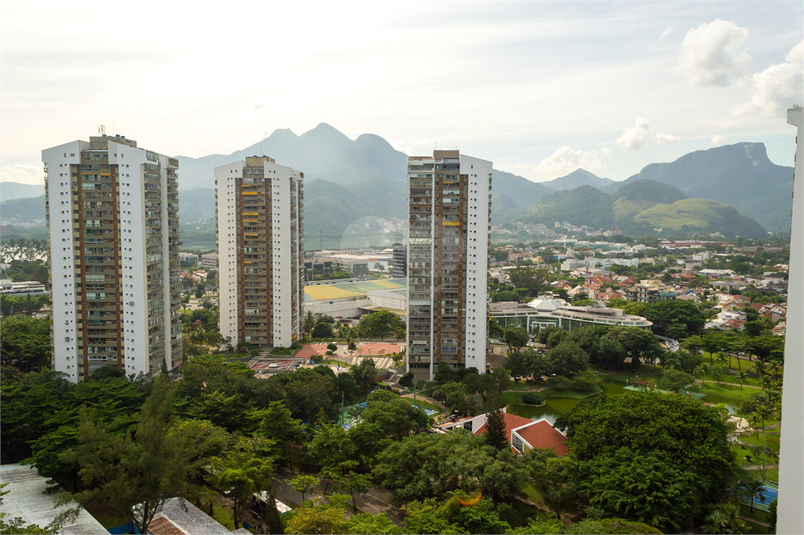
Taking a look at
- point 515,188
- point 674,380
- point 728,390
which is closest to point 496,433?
point 674,380

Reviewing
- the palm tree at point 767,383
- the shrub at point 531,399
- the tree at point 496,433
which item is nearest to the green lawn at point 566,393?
the shrub at point 531,399

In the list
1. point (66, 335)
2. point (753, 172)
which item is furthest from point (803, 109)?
point (753, 172)

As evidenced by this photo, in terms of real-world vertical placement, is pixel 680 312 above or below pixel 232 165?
below

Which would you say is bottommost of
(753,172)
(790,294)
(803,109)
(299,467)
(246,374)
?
(299,467)

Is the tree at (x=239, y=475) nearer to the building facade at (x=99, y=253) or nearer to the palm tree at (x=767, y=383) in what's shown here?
the building facade at (x=99, y=253)

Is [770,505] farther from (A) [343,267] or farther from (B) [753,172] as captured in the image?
(B) [753,172]

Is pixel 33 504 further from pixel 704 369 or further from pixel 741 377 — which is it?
pixel 741 377

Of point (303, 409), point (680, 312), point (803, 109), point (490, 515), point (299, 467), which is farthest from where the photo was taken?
point (680, 312)
